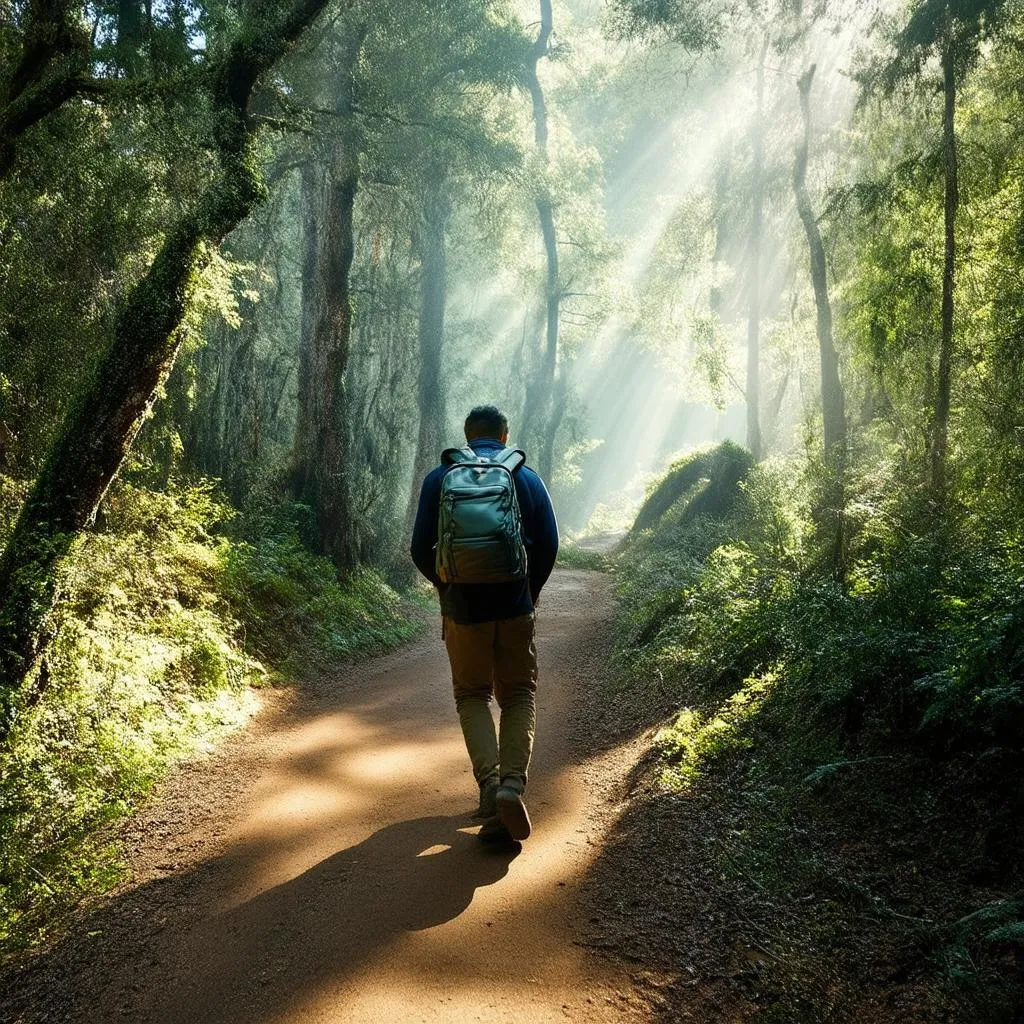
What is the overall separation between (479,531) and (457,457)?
58cm

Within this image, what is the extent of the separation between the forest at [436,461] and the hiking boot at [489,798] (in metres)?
0.74

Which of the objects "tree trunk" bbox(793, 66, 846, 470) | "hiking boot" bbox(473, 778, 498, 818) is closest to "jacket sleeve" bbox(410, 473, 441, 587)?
"hiking boot" bbox(473, 778, 498, 818)

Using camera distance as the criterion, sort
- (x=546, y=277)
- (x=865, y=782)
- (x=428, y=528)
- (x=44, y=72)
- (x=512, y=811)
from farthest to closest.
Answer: (x=546, y=277)
(x=44, y=72)
(x=428, y=528)
(x=865, y=782)
(x=512, y=811)

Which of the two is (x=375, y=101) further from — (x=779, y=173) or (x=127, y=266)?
(x=779, y=173)

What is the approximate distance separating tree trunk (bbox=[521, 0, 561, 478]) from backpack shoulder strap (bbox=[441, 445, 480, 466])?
45.7ft

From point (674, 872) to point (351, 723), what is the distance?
4.03 meters

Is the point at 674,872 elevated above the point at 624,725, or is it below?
above

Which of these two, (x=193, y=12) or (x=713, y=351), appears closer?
(x=193, y=12)

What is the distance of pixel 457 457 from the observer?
4199mm

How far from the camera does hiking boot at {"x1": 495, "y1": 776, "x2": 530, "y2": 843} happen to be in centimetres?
372

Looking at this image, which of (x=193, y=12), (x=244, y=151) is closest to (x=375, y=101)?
(x=193, y=12)

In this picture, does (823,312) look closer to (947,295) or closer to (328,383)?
(947,295)

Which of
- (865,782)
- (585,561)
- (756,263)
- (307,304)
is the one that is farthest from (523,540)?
(756,263)

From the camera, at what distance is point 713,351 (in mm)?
23172
